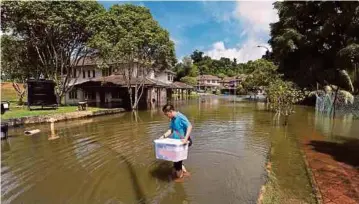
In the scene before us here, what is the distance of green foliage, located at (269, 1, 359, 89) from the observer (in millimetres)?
7969

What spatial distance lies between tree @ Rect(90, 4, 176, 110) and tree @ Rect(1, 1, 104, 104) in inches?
62.2

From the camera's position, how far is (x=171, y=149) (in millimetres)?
6465

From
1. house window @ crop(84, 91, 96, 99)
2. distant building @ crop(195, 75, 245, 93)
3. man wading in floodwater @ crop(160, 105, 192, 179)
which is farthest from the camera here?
distant building @ crop(195, 75, 245, 93)

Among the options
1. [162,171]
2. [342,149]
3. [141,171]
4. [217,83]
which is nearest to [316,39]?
[342,149]

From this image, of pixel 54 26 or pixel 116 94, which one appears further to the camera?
pixel 116 94

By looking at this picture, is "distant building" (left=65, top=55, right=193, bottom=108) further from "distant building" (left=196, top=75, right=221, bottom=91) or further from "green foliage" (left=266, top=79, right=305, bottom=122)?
"distant building" (left=196, top=75, right=221, bottom=91)

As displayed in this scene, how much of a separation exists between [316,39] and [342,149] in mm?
3799

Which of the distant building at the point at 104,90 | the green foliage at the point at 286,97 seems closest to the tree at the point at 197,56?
the distant building at the point at 104,90

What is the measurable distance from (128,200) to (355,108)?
2220cm

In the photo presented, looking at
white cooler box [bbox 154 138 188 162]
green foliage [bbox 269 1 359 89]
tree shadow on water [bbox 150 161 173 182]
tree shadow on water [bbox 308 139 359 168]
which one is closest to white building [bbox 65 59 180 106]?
green foliage [bbox 269 1 359 89]

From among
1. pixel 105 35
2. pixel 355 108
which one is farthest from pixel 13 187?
pixel 355 108

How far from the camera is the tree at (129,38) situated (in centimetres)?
2502

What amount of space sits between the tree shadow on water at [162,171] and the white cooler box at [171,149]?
0.71 meters

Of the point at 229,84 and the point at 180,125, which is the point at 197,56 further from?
the point at 180,125
